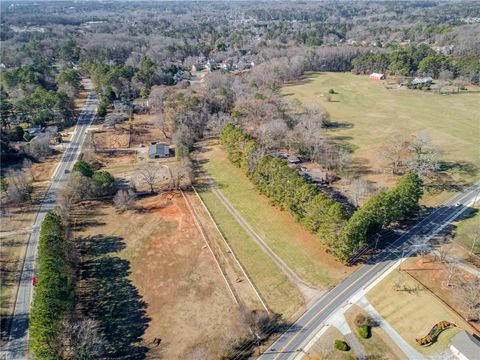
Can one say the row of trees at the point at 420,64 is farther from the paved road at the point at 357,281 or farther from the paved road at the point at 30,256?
the paved road at the point at 30,256

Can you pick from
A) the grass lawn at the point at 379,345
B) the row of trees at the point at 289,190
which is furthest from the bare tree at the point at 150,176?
the grass lawn at the point at 379,345

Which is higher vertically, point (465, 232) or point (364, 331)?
point (465, 232)

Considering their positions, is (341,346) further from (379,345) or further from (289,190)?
(289,190)

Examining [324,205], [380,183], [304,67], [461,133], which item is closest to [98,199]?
[324,205]

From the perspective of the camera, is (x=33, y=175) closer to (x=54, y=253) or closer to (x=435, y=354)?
(x=54, y=253)

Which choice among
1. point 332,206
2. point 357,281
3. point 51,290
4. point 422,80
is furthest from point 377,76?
point 51,290
